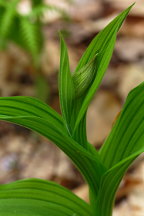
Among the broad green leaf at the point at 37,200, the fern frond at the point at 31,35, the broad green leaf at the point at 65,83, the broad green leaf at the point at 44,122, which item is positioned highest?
the fern frond at the point at 31,35

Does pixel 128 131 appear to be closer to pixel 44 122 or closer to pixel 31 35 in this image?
pixel 44 122

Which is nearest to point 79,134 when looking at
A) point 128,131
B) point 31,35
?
point 128,131

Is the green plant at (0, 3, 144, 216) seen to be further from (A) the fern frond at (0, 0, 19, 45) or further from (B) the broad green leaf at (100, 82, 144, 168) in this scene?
(A) the fern frond at (0, 0, 19, 45)

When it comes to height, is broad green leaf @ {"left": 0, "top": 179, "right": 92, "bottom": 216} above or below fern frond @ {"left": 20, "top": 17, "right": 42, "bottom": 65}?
below

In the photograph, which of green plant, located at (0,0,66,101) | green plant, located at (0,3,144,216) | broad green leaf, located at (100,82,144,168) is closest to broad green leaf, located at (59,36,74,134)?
green plant, located at (0,3,144,216)

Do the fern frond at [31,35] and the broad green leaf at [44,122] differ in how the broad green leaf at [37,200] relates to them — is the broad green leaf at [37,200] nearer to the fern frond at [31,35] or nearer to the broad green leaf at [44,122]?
the broad green leaf at [44,122]

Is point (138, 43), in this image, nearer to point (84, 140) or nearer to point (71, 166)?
point (71, 166)

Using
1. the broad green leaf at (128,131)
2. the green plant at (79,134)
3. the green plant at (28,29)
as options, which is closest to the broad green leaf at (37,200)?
the green plant at (79,134)
